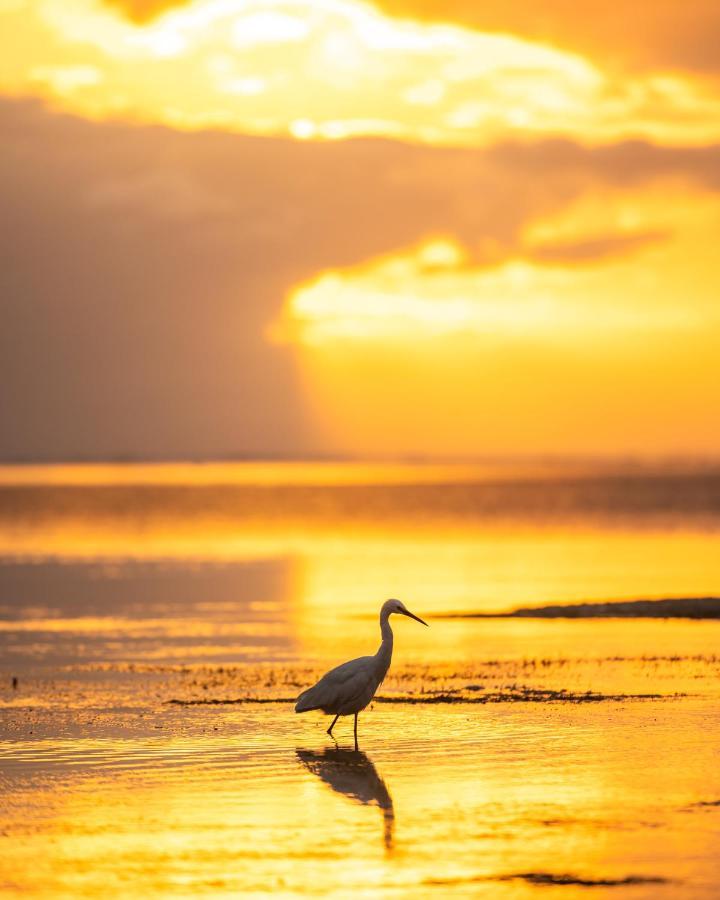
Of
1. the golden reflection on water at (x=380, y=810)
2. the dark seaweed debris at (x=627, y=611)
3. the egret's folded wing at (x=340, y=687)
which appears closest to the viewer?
the golden reflection on water at (x=380, y=810)

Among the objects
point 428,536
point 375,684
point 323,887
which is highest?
point 428,536

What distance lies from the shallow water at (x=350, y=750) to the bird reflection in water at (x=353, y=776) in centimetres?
4

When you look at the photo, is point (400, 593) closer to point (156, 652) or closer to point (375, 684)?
point (156, 652)

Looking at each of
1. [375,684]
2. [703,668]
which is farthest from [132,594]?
[375,684]

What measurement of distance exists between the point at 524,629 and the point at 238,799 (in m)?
16.6

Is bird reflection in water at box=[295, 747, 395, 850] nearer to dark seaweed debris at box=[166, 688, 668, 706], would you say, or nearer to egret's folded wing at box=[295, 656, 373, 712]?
egret's folded wing at box=[295, 656, 373, 712]

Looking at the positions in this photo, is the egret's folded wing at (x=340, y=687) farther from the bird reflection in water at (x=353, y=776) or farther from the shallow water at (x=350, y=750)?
the bird reflection in water at (x=353, y=776)

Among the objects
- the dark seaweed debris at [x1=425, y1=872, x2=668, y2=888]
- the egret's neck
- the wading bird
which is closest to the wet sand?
the dark seaweed debris at [x1=425, y1=872, x2=668, y2=888]

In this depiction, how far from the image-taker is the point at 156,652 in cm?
2714

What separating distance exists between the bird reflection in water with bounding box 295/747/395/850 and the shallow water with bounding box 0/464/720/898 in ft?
0.14

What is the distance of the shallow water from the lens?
38.5 feet

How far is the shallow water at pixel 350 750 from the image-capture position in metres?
11.7

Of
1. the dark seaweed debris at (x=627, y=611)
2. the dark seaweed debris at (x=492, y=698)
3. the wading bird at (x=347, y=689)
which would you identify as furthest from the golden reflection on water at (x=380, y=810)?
the dark seaweed debris at (x=627, y=611)

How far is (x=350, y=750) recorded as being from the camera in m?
16.6
